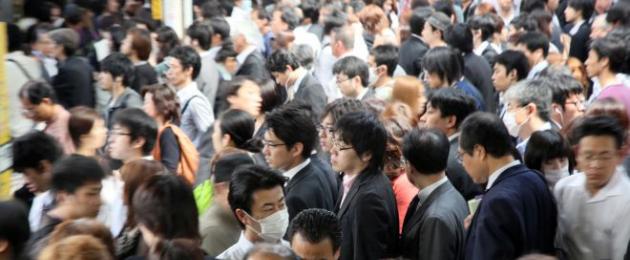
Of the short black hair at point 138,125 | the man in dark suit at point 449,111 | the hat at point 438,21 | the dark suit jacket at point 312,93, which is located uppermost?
the man in dark suit at point 449,111

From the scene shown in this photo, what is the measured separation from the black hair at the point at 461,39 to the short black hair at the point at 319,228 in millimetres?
4900

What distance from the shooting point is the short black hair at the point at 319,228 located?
4.20m

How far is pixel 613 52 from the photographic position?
296 inches

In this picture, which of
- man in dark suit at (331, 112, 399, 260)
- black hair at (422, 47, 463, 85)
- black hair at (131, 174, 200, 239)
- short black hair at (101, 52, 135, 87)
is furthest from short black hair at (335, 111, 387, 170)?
short black hair at (101, 52, 135, 87)

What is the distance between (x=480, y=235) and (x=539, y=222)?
1.01 feet

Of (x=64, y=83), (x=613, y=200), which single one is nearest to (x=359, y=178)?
(x=613, y=200)

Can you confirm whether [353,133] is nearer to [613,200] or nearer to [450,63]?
[613,200]

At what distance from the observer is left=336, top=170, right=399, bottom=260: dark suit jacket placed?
15.7 feet

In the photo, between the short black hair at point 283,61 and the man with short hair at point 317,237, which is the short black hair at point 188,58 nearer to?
the short black hair at point 283,61

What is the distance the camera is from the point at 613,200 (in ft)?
14.6

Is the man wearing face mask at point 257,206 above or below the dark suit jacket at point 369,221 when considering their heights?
above

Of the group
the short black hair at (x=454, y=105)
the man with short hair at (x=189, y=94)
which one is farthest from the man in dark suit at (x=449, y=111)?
the man with short hair at (x=189, y=94)

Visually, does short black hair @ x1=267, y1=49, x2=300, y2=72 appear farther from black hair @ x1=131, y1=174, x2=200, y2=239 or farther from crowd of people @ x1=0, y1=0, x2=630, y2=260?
black hair @ x1=131, y1=174, x2=200, y2=239

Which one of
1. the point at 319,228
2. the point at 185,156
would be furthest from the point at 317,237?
the point at 185,156
